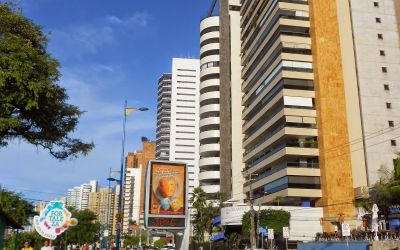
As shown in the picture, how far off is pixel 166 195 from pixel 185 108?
5112 inches

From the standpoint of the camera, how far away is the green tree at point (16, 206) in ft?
141

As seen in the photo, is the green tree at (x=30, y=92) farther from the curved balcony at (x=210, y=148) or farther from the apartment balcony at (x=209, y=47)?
the apartment balcony at (x=209, y=47)

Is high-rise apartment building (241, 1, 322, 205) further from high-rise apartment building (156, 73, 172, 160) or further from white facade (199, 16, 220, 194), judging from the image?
high-rise apartment building (156, 73, 172, 160)

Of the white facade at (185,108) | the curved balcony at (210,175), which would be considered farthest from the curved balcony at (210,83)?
the white facade at (185,108)

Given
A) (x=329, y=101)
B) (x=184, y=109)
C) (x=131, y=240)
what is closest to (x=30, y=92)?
(x=329, y=101)

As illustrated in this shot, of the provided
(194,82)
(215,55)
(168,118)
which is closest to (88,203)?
(168,118)

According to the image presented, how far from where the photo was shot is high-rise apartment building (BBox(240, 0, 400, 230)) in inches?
2180

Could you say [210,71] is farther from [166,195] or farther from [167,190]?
[166,195]

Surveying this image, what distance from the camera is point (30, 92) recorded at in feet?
62.0

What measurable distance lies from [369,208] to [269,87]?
76.7 feet

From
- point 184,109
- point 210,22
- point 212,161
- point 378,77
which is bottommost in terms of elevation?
point 212,161

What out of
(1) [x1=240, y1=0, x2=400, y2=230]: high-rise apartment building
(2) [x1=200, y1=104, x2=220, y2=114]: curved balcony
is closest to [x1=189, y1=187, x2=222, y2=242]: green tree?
(1) [x1=240, y1=0, x2=400, y2=230]: high-rise apartment building

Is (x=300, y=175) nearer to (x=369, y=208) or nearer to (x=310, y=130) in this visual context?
(x=310, y=130)

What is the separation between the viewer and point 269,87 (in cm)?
6325
